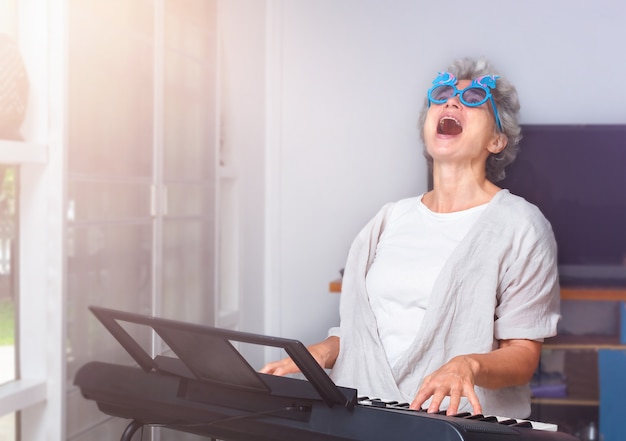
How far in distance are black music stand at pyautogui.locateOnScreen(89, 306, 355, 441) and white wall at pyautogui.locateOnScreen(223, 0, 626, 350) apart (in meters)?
1.64

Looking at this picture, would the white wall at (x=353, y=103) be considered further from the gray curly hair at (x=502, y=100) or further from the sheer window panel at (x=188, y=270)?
the gray curly hair at (x=502, y=100)

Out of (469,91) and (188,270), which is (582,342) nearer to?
(469,91)

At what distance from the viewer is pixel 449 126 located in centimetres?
200

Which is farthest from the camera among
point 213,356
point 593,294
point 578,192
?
point 578,192

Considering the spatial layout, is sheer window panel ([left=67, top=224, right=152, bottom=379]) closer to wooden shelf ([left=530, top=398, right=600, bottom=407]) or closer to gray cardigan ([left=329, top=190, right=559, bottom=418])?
gray cardigan ([left=329, top=190, right=559, bottom=418])

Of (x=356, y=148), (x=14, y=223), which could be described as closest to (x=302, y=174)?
(x=356, y=148)

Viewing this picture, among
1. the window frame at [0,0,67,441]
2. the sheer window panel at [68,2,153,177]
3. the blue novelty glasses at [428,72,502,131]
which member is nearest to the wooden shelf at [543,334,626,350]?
the blue novelty glasses at [428,72,502,131]

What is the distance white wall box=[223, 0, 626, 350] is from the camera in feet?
8.63

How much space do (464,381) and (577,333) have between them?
163 cm

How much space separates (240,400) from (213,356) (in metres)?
0.07

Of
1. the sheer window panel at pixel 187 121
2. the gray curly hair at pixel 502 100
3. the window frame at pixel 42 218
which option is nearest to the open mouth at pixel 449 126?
the gray curly hair at pixel 502 100

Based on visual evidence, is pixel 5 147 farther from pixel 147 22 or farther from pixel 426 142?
pixel 426 142

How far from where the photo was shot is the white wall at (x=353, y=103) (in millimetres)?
2629

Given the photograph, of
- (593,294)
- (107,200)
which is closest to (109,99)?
(107,200)
